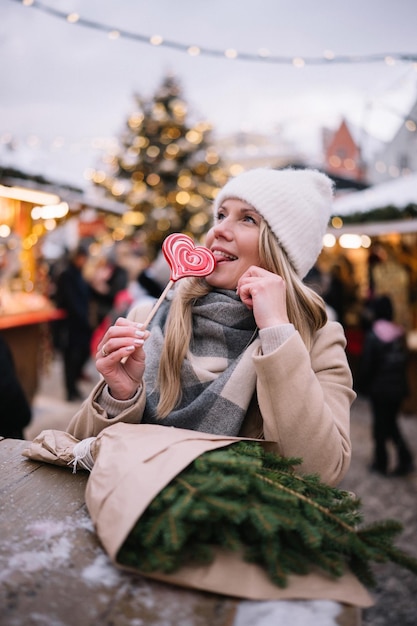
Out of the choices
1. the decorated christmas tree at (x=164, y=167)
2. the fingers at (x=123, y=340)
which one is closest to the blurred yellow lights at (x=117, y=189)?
the decorated christmas tree at (x=164, y=167)

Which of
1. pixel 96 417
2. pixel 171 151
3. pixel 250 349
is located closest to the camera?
pixel 96 417

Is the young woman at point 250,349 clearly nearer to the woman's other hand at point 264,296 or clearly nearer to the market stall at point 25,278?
the woman's other hand at point 264,296

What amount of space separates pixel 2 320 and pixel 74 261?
1.93 m

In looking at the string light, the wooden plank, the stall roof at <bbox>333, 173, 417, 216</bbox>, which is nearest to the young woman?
the wooden plank

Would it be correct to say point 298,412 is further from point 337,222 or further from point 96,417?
point 337,222

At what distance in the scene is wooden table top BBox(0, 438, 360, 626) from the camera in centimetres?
97

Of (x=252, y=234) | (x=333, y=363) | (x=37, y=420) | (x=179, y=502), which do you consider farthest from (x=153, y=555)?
(x=37, y=420)

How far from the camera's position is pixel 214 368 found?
1.78 m

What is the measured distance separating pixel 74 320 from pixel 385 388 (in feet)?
16.2

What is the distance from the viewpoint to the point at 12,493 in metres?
1.44

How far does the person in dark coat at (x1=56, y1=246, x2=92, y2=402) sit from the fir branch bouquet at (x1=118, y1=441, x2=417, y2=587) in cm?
735

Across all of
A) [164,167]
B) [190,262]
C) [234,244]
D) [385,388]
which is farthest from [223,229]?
Answer: [164,167]

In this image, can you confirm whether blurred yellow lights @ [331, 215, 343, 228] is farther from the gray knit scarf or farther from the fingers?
the fingers

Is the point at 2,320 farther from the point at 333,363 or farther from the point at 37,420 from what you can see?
the point at 333,363
